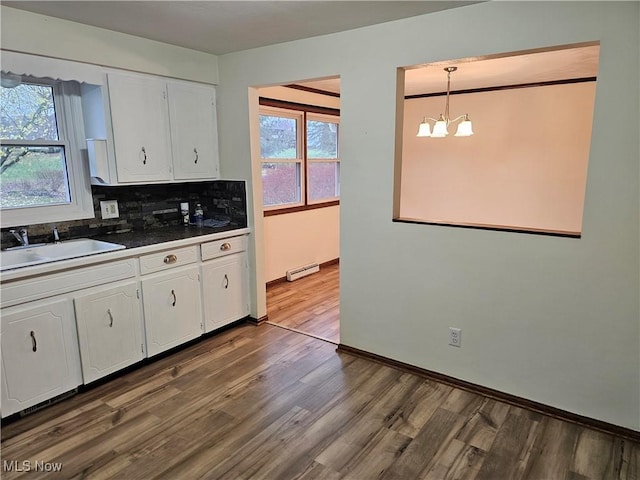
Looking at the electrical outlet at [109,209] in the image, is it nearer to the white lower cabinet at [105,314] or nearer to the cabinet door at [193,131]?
the cabinet door at [193,131]

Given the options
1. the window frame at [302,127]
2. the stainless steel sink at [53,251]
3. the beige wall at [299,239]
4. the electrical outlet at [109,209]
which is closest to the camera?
the stainless steel sink at [53,251]

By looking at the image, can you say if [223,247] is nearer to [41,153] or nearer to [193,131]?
[193,131]

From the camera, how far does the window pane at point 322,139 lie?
4.90 metres

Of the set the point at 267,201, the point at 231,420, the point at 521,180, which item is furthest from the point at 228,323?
the point at 521,180

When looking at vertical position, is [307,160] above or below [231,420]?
above

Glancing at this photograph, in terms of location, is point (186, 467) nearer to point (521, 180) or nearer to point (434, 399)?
point (434, 399)

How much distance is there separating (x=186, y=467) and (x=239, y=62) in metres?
2.80

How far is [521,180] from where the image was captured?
15.7ft

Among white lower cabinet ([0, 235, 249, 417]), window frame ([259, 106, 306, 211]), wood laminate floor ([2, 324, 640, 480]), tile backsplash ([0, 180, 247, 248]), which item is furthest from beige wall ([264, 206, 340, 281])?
wood laminate floor ([2, 324, 640, 480])

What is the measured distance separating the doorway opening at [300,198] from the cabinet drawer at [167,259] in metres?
1.02

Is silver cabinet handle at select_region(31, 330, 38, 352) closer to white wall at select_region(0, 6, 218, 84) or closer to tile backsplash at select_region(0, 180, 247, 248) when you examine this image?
tile backsplash at select_region(0, 180, 247, 248)

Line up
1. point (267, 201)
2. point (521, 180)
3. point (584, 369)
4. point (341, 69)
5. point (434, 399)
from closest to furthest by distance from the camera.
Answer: point (584, 369)
point (434, 399)
point (341, 69)
point (267, 201)
point (521, 180)

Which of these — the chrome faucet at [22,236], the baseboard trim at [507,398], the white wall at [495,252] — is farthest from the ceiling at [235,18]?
the baseboard trim at [507,398]

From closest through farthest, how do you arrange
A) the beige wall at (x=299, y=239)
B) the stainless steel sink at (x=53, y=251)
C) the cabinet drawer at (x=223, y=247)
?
the stainless steel sink at (x=53, y=251), the cabinet drawer at (x=223, y=247), the beige wall at (x=299, y=239)
